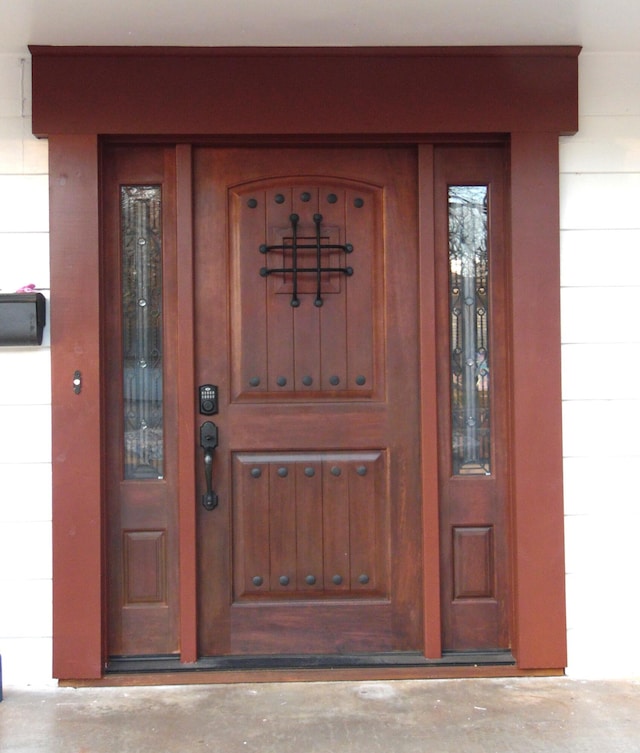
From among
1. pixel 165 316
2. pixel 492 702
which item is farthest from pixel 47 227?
pixel 492 702

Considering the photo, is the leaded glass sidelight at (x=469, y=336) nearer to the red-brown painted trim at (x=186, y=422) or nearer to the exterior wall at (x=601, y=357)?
the exterior wall at (x=601, y=357)

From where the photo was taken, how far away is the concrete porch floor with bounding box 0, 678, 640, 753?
2.80 metres

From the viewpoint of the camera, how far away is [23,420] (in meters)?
3.28

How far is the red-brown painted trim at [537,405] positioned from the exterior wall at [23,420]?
5.84ft

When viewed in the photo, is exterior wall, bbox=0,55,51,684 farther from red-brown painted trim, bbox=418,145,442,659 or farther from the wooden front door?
red-brown painted trim, bbox=418,145,442,659

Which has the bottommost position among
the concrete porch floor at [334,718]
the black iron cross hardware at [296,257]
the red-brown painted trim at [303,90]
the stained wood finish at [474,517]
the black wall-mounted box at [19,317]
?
the concrete porch floor at [334,718]

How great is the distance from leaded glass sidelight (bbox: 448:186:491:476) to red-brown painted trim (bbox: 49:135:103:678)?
1373 mm

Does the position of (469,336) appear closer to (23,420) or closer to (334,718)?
(334,718)

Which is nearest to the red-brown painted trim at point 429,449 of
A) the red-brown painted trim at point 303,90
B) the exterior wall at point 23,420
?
the red-brown painted trim at point 303,90

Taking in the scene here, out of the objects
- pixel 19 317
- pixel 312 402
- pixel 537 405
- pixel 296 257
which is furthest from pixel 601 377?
pixel 19 317

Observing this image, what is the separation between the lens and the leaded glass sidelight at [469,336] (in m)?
3.42

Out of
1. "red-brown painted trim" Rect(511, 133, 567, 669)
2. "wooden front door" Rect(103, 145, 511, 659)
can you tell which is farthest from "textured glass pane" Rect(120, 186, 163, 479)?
"red-brown painted trim" Rect(511, 133, 567, 669)

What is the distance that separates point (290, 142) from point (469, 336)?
3.37 ft

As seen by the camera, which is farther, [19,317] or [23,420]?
[23,420]
